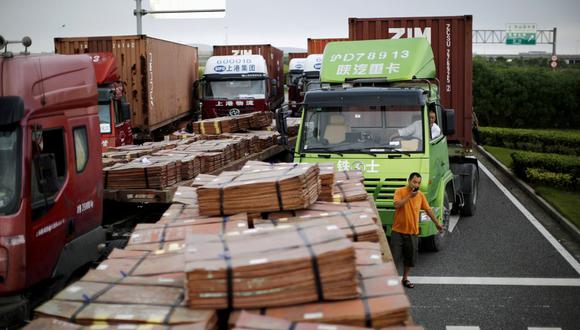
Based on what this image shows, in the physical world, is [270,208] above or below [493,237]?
above

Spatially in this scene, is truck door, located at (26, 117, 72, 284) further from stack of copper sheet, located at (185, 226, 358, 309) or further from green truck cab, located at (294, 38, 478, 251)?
green truck cab, located at (294, 38, 478, 251)

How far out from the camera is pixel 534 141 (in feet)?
97.7

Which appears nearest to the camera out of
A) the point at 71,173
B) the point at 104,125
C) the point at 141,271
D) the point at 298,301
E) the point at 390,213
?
the point at 298,301

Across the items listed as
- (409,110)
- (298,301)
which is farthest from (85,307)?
(409,110)

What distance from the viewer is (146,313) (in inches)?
206

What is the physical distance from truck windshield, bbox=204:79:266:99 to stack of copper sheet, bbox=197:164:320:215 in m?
19.2

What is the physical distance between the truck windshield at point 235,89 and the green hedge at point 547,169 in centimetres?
932

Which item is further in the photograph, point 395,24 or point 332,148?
point 395,24

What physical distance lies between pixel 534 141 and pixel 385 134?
19294 millimetres

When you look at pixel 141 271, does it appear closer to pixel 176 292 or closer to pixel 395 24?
pixel 176 292

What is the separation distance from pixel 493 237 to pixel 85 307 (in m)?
10.4

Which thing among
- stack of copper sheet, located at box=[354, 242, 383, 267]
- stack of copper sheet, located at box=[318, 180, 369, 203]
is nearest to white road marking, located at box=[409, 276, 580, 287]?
stack of copper sheet, located at box=[318, 180, 369, 203]

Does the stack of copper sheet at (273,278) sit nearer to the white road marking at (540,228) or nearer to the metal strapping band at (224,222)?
the metal strapping band at (224,222)

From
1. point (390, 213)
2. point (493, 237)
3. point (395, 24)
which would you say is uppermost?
point (395, 24)
